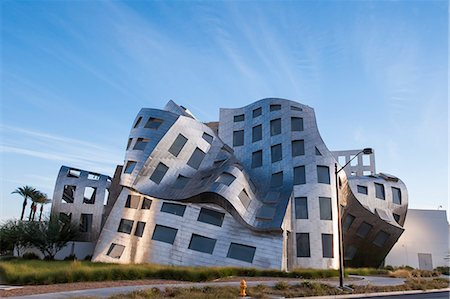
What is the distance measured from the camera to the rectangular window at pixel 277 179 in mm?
38219

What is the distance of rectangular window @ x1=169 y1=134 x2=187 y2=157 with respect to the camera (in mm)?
39375

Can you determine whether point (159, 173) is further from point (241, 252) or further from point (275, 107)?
point (275, 107)

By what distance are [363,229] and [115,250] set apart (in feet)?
93.0

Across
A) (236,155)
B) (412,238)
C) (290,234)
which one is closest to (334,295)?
(290,234)

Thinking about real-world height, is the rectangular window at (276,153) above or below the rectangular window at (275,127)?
below

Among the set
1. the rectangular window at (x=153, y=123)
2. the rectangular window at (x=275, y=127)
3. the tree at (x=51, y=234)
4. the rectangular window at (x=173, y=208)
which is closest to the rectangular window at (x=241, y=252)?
the rectangular window at (x=173, y=208)

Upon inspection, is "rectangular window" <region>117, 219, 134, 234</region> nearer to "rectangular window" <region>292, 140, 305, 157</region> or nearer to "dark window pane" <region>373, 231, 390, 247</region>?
"rectangular window" <region>292, 140, 305, 157</region>

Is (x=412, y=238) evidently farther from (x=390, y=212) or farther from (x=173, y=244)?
(x=173, y=244)

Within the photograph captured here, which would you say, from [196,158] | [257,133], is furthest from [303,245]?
[196,158]

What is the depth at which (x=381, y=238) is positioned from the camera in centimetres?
4462

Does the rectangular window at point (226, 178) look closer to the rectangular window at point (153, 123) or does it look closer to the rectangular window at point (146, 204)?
the rectangular window at point (146, 204)

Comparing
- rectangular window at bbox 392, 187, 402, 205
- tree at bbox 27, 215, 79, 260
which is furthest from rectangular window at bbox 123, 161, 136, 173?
rectangular window at bbox 392, 187, 402, 205

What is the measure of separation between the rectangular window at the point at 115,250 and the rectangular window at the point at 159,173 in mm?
7161

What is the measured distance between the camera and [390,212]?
46.8m
